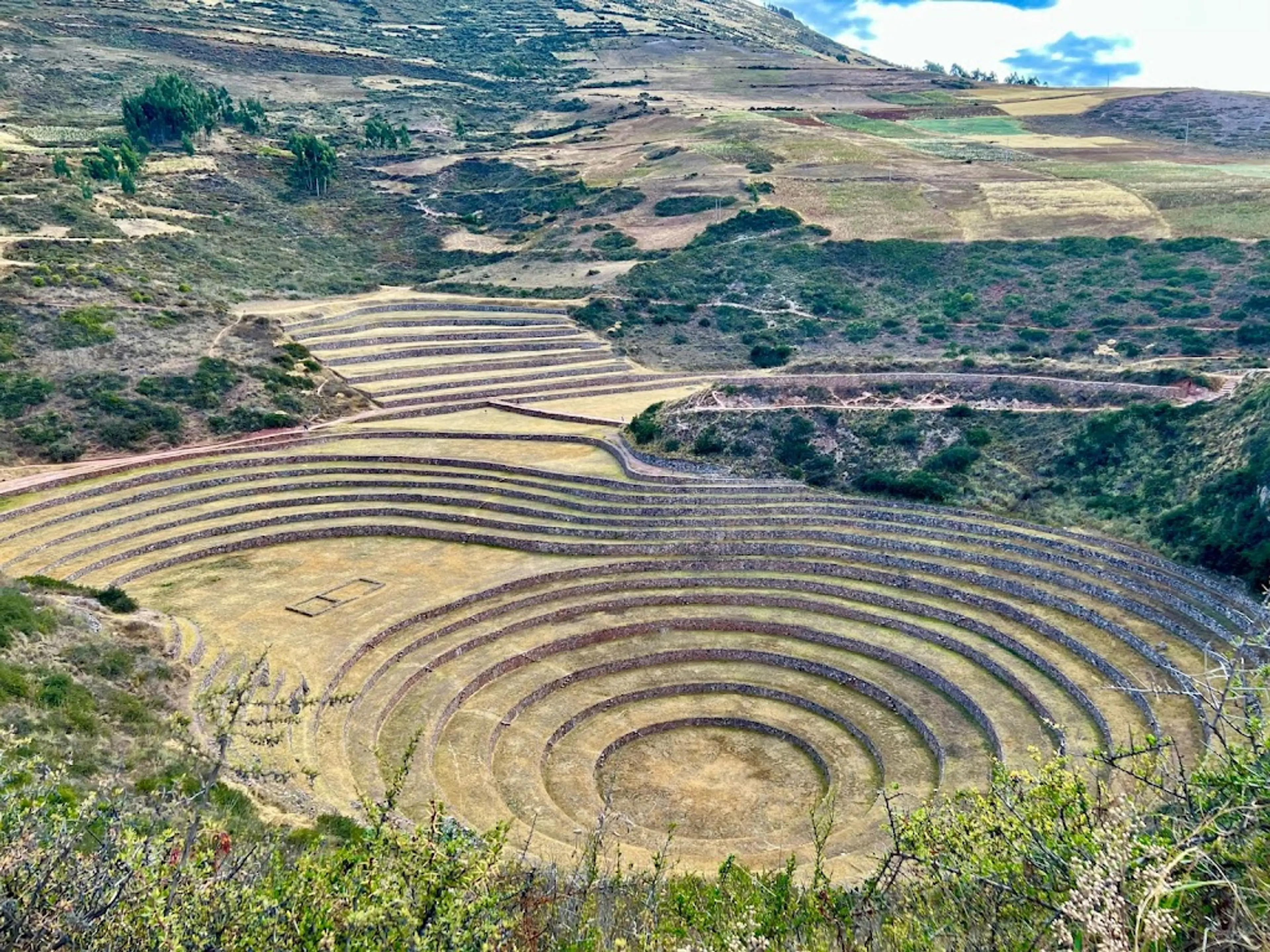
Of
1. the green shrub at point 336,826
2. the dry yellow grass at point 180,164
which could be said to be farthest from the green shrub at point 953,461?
the dry yellow grass at point 180,164

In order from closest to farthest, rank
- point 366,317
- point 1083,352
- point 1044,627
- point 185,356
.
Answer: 1. point 1044,627
2. point 185,356
3. point 1083,352
4. point 366,317

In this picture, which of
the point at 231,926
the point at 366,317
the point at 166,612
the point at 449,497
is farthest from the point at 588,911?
the point at 366,317

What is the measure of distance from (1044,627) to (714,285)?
40.9 m

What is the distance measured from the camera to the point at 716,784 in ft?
62.5

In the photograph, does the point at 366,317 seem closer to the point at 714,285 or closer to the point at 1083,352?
the point at 714,285

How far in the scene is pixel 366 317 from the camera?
53.7 metres

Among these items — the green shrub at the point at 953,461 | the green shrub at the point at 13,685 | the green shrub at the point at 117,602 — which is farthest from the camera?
the green shrub at the point at 953,461

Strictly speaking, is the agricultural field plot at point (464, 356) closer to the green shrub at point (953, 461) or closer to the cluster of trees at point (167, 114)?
the green shrub at point (953, 461)

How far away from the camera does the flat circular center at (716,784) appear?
17703 mm

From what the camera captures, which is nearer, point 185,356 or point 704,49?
point 185,356

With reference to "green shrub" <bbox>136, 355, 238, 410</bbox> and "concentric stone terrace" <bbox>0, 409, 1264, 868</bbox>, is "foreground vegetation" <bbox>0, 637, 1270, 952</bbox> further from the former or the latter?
"green shrub" <bbox>136, 355, 238, 410</bbox>

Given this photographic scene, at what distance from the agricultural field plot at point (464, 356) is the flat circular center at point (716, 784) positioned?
23750mm

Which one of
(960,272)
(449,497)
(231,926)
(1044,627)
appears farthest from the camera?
(960,272)

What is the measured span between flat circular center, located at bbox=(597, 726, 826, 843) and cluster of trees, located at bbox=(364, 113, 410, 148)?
281 feet
